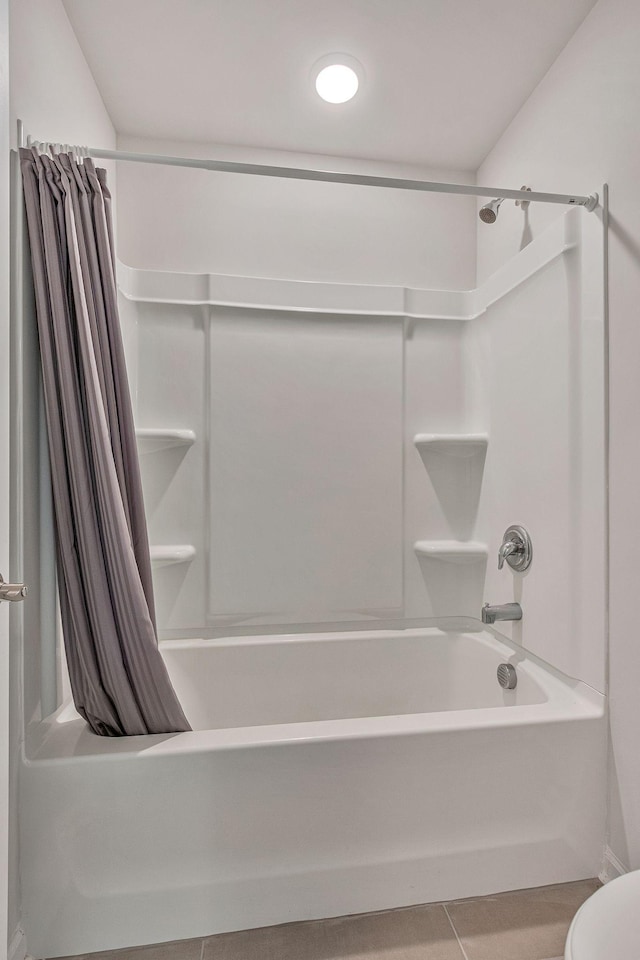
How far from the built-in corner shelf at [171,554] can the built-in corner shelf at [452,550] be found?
0.89 meters

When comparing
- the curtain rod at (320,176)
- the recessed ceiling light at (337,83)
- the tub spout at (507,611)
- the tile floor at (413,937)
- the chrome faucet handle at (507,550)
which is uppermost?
the recessed ceiling light at (337,83)

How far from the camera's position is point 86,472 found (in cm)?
133

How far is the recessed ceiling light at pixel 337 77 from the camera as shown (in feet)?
6.02

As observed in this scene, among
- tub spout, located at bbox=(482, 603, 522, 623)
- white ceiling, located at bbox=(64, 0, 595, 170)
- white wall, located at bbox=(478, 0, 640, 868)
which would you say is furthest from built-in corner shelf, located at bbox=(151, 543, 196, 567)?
white ceiling, located at bbox=(64, 0, 595, 170)

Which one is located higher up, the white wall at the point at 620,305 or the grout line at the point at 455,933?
the white wall at the point at 620,305

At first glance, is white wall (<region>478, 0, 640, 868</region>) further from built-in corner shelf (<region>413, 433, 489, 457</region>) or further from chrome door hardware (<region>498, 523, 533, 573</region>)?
built-in corner shelf (<region>413, 433, 489, 457</region>)

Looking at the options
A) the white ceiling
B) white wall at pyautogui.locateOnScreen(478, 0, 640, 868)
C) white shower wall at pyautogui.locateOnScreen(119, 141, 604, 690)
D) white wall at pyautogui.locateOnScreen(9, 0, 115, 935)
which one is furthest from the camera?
white shower wall at pyautogui.locateOnScreen(119, 141, 604, 690)

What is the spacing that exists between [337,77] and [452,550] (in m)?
1.72

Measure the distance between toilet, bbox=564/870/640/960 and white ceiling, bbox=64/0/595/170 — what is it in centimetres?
224

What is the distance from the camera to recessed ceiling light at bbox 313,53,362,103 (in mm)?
1836

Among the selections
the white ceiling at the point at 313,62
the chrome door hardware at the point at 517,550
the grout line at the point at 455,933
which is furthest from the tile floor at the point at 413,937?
the white ceiling at the point at 313,62

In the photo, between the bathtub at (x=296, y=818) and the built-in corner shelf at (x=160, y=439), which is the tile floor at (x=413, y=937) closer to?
the bathtub at (x=296, y=818)

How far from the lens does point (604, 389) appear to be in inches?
60.2

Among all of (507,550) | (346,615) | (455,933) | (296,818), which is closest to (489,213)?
(507,550)
